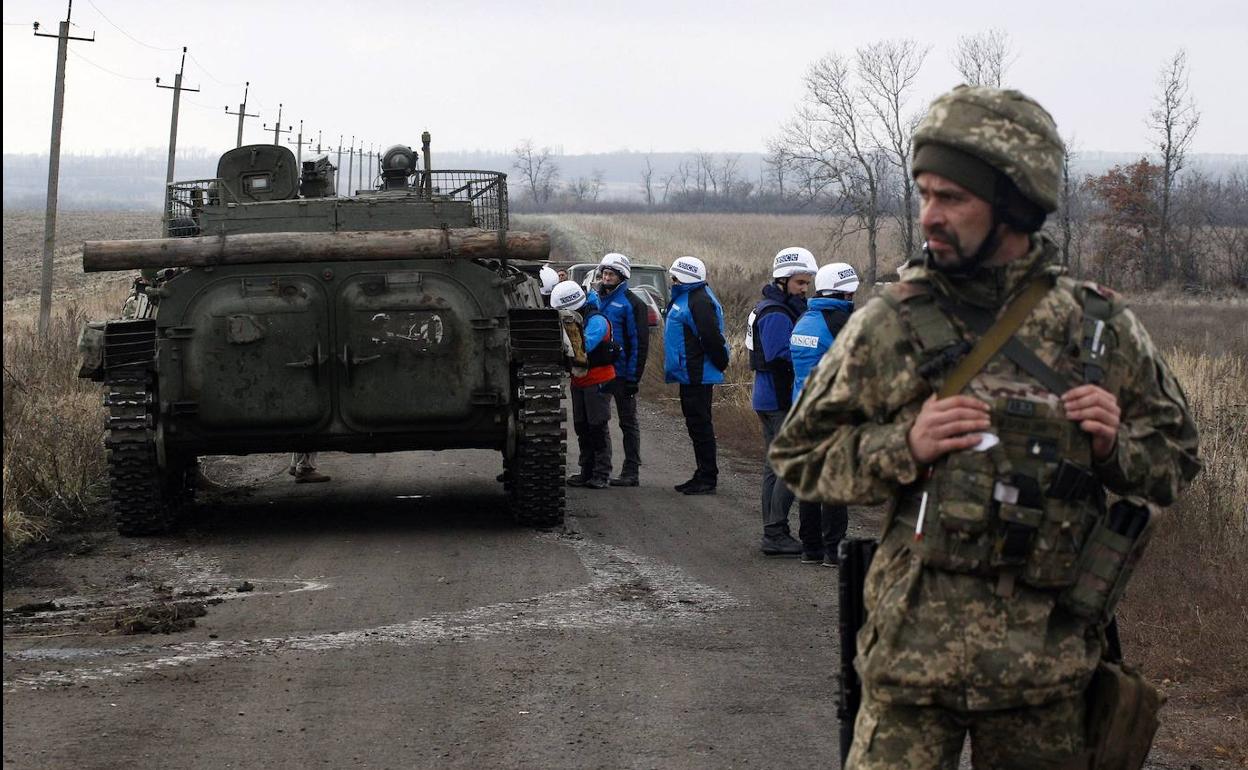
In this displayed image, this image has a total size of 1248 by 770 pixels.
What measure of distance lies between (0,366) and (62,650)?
1827 mm

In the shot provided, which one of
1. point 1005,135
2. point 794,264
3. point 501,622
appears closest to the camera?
point 1005,135

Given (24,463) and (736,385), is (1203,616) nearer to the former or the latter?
(24,463)

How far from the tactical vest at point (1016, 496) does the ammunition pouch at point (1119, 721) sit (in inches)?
7.7

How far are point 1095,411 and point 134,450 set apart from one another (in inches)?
333

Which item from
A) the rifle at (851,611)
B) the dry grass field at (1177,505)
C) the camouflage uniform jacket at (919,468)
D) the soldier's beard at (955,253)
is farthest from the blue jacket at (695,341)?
the soldier's beard at (955,253)

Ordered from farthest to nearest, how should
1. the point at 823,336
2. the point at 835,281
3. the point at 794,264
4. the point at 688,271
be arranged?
1. the point at 688,271
2. the point at 794,264
3. the point at 835,281
4. the point at 823,336

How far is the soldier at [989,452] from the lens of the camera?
332cm

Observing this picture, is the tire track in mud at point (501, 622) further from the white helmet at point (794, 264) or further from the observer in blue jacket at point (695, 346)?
the observer in blue jacket at point (695, 346)

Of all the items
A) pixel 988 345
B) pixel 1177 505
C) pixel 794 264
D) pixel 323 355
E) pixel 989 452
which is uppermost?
pixel 794 264

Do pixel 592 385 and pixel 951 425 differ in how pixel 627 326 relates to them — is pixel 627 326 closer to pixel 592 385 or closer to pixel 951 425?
pixel 592 385

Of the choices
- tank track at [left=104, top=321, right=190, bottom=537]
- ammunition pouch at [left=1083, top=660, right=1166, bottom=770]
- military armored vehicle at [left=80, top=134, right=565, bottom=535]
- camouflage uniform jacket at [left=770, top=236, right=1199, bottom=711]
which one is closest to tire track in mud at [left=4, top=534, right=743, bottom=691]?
military armored vehicle at [left=80, top=134, right=565, bottom=535]

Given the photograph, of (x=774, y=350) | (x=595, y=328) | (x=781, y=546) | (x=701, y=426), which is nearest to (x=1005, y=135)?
(x=774, y=350)

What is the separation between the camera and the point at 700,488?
13.2 meters

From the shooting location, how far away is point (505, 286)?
36.6ft
